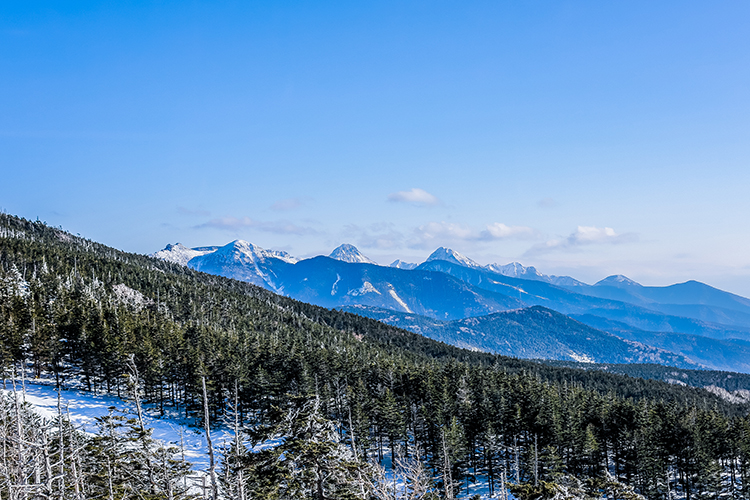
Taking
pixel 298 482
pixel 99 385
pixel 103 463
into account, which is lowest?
pixel 99 385

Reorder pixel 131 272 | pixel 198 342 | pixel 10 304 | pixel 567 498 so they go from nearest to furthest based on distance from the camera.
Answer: pixel 567 498 < pixel 10 304 < pixel 198 342 < pixel 131 272

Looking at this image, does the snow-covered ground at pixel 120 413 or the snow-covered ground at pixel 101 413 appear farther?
the snow-covered ground at pixel 120 413

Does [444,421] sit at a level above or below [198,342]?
below

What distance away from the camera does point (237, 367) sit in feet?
→ 267

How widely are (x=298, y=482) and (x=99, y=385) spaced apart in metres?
83.6

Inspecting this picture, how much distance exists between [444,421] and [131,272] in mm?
151993

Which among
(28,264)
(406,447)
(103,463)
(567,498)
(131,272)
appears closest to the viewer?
(567,498)

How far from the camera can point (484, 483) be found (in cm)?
7831

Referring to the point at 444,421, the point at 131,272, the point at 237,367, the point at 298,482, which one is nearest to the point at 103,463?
the point at 298,482

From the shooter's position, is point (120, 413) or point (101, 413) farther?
point (120, 413)

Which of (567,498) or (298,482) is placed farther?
(298,482)

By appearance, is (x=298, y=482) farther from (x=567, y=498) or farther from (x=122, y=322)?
(x=122, y=322)

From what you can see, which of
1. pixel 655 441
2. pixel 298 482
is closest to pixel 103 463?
pixel 298 482

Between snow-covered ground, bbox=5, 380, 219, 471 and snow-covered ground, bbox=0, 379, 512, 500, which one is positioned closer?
snow-covered ground, bbox=5, 380, 219, 471
